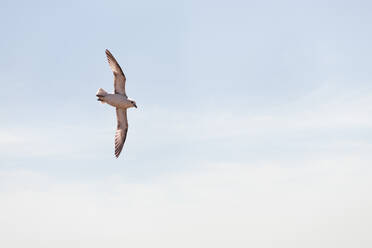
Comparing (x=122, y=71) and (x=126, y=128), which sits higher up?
(x=122, y=71)

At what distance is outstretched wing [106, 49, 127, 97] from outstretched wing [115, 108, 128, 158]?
406cm

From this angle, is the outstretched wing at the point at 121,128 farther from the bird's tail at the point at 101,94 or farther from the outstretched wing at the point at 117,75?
the bird's tail at the point at 101,94

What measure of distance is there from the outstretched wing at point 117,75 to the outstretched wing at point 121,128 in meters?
4.06

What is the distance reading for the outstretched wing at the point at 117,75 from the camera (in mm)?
50844

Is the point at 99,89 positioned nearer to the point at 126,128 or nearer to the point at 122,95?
the point at 122,95

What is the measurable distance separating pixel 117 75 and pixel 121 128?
25.8ft

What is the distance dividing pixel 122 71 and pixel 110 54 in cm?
225

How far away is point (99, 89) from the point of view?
49.7 meters

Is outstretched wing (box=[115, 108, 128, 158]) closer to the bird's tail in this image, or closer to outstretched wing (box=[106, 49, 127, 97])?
outstretched wing (box=[106, 49, 127, 97])

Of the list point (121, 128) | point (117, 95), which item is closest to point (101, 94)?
point (117, 95)

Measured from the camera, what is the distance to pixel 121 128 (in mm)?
57062

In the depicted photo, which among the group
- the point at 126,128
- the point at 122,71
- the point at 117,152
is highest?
the point at 122,71

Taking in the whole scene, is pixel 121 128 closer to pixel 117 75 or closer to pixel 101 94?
pixel 117 75

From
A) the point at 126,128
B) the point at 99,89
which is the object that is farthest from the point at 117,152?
the point at 99,89
